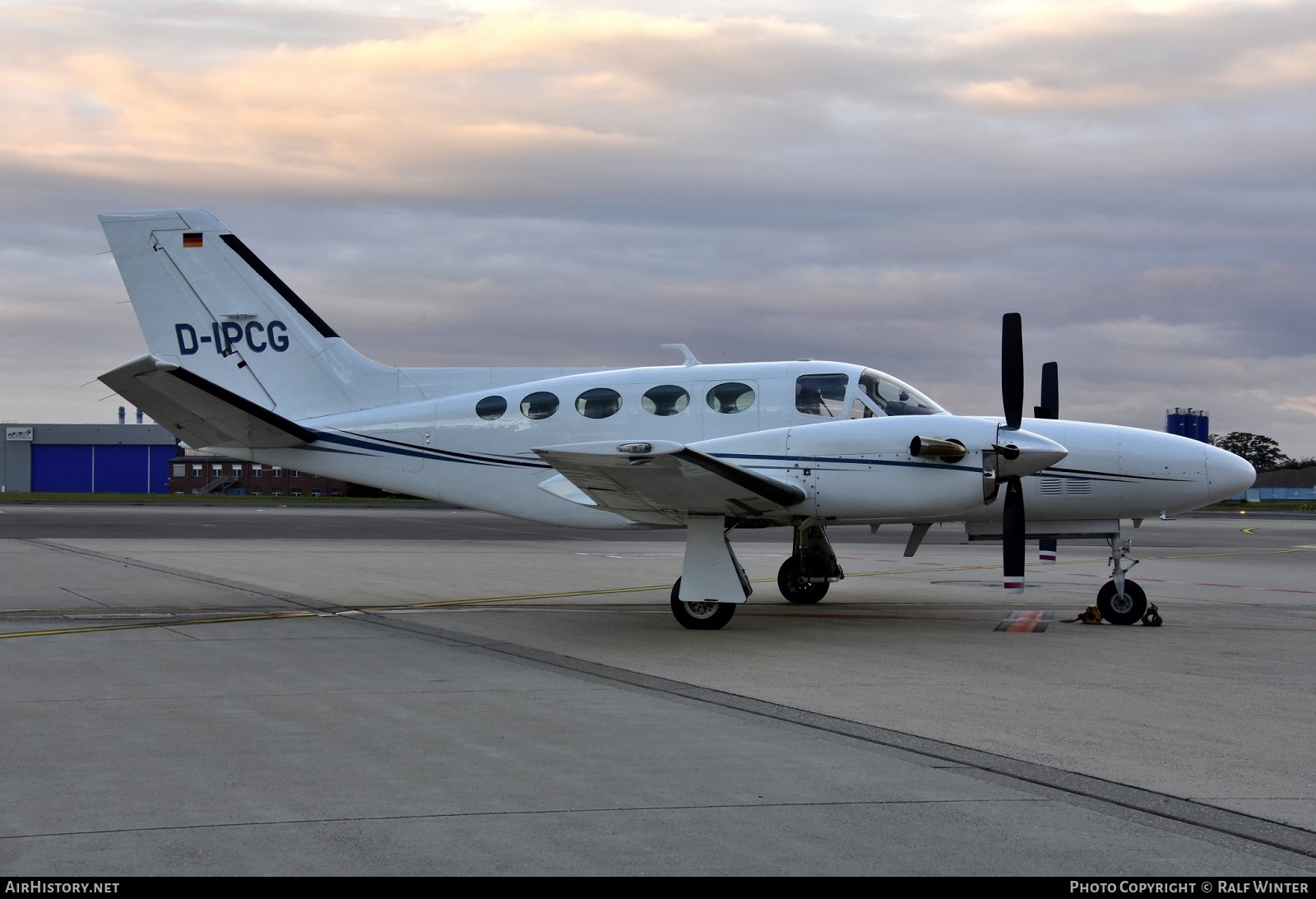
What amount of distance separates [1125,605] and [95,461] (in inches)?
4482

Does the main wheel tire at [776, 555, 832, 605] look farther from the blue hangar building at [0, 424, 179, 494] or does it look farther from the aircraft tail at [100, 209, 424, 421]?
the blue hangar building at [0, 424, 179, 494]

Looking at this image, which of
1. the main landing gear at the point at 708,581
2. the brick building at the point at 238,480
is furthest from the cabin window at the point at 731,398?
the brick building at the point at 238,480

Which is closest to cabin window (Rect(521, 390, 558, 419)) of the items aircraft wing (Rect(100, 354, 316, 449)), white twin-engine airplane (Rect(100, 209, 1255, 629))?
white twin-engine airplane (Rect(100, 209, 1255, 629))

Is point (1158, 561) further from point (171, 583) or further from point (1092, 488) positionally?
point (171, 583)

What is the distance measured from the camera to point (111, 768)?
247 inches

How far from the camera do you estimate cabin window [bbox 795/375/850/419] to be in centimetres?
1431

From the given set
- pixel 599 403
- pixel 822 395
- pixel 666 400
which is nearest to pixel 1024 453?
pixel 822 395

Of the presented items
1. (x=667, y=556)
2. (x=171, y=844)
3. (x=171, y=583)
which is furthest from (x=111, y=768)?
(x=667, y=556)

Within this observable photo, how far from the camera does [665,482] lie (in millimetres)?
12531

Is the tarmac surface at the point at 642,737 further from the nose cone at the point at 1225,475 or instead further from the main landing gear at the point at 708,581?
the nose cone at the point at 1225,475

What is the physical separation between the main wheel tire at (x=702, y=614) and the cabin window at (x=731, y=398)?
257 centimetres

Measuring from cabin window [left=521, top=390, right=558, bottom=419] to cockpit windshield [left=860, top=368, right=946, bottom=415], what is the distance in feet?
13.0

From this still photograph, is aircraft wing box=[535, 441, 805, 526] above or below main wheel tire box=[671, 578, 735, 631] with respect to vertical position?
above

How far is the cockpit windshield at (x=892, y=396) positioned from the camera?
46.8ft
